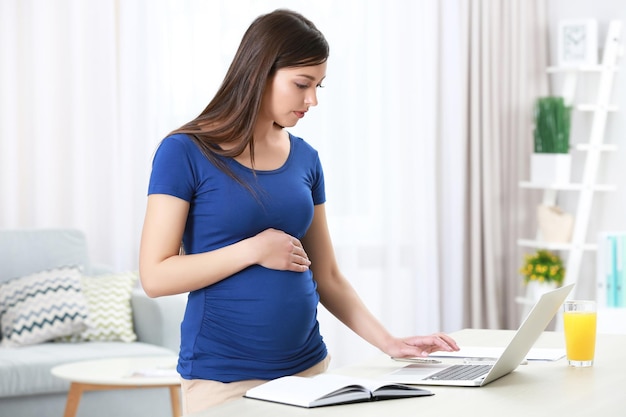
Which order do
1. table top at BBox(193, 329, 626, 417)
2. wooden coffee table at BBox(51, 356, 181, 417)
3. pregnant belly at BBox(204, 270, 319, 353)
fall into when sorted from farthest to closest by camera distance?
1. wooden coffee table at BBox(51, 356, 181, 417)
2. pregnant belly at BBox(204, 270, 319, 353)
3. table top at BBox(193, 329, 626, 417)

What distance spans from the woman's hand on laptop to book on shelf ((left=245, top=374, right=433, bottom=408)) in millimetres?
295

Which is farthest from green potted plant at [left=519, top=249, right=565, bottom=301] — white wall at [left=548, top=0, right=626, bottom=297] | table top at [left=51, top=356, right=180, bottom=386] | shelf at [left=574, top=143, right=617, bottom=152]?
table top at [left=51, top=356, right=180, bottom=386]

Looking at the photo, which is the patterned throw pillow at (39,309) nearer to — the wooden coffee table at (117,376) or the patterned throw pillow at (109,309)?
the patterned throw pillow at (109,309)

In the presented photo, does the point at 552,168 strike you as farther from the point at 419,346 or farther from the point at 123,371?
Result: the point at 419,346

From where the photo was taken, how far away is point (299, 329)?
6.10ft

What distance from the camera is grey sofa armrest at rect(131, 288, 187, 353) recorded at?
416cm

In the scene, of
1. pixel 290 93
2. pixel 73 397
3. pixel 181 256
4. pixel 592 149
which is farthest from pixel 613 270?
pixel 181 256

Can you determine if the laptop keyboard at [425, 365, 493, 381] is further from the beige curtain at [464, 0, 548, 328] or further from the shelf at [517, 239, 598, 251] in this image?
the beige curtain at [464, 0, 548, 328]

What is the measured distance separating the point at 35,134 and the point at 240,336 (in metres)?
2.99

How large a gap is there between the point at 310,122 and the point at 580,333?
323cm

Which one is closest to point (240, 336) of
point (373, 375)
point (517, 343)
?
point (373, 375)

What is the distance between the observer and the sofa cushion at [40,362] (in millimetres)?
3719

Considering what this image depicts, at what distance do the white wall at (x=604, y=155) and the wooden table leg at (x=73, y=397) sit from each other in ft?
9.30

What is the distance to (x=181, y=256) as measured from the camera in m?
1.76
